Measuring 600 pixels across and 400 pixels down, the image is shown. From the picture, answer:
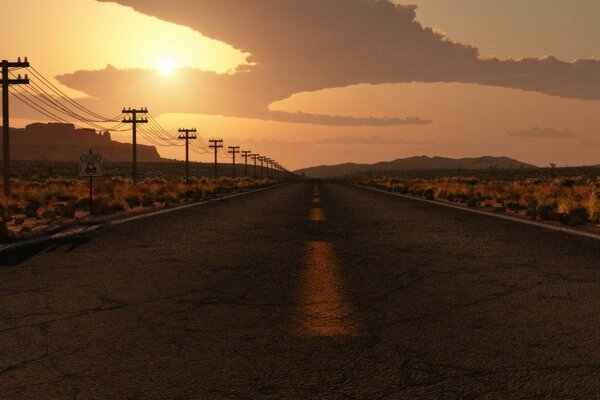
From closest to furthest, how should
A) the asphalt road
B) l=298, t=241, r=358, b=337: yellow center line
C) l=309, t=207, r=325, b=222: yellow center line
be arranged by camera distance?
the asphalt road → l=298, t=241, r=358, b=337: yellow center line → l=309, t=207, r=325, b=222: yellow center line

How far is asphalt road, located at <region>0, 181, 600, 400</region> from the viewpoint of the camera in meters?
3.53

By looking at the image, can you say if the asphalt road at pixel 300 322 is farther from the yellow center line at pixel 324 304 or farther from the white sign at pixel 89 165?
the white sign at pixel 89 165

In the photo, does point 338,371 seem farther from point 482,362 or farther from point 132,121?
point 132,121

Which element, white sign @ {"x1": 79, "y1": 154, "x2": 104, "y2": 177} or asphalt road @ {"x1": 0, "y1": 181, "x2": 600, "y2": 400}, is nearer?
asphalt road @ {"x1": 0, "y1": 181, "x2": 600, "y2": 400}

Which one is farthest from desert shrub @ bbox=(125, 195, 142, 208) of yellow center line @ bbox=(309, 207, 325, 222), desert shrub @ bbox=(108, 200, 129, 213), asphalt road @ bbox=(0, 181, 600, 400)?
asphalt road @ bbox=(0, 181, 600, 400)

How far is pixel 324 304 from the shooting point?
568cm

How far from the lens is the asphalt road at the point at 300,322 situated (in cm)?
353

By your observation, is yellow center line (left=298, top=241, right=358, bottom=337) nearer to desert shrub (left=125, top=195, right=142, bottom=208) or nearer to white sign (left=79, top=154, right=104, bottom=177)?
white sign (left=79, top=154, right=104, bottom=177)

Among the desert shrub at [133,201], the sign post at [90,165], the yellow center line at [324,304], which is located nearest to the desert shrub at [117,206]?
the desert shrub at [133,201]

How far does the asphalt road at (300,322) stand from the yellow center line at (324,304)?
22 mm

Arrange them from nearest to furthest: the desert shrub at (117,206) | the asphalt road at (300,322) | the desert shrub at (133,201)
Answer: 1. the asphalt road at (300,322)
2. the desert shrub at (117,206)
3. the desert shrub at (133,201)

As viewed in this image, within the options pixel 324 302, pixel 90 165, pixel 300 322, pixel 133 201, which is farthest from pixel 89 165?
pixel 300 322

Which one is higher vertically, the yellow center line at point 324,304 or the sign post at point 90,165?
the sign post at point 90,165

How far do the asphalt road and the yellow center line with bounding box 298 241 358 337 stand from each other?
2cm
